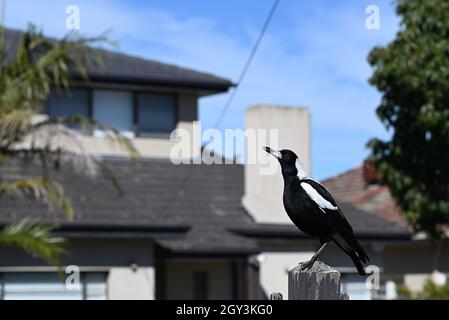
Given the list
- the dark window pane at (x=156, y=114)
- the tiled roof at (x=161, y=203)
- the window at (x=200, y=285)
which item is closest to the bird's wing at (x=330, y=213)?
the tiled roof at (x=161, y=203)

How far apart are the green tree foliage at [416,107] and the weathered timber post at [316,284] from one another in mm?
18311

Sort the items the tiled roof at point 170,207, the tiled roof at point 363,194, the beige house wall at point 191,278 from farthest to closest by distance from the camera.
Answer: the tiled roof at point 363,194 → the beige house wall at point 191,278 → the tiled roof at point 170,207

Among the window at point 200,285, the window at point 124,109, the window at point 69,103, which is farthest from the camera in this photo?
the window at point 124,109

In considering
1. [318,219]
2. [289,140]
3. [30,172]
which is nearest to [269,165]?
[289,140]

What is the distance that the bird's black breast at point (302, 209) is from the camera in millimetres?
4453

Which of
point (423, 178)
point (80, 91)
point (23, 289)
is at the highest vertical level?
point (80, 91)

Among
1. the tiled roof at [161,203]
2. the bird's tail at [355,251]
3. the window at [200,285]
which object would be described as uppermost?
the tiled roof at [161,203]

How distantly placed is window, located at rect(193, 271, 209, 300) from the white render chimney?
2.02 m

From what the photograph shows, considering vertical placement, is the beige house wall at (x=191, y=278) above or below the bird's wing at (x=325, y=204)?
→ below

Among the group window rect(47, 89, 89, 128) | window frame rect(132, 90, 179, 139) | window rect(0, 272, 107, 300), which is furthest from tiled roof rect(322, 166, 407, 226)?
window rect(0, 272, 107, 300)

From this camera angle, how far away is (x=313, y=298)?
4441 mm

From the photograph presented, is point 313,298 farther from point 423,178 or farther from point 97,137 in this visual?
point 97,137

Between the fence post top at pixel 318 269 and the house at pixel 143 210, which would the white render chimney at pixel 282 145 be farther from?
the fence post top at pixel 318 269
